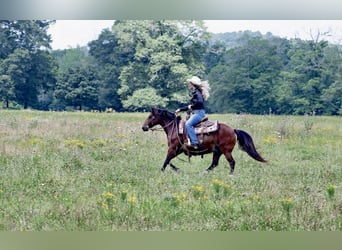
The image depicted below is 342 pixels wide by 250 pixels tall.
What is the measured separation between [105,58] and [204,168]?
1.94 m

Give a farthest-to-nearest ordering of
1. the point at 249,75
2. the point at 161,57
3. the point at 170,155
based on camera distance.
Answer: the point at 161,57
the point at 249,75
the point at 170,155

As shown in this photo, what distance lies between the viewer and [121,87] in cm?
791

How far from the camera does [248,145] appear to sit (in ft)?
24.8

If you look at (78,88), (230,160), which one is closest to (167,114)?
(230,160)

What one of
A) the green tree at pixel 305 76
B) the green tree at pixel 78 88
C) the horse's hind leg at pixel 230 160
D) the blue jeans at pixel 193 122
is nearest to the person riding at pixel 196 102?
the blue jeans at pixel 193 122

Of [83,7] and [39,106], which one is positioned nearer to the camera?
[83,7]

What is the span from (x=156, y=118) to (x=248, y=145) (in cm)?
120

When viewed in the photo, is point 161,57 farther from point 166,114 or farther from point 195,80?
point 166,114

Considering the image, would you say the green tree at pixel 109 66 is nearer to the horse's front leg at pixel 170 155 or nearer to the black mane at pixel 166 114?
the black mane at pixel 166 114

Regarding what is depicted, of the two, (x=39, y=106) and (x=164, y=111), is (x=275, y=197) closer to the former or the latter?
(x=164, y=111)

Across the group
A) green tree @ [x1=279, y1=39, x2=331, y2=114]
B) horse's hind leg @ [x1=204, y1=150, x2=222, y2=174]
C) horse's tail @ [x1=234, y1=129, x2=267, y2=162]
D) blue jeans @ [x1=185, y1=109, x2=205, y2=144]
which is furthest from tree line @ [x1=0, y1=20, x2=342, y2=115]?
horse's hind leg @ [x1=204, y1=150, x2=222, y2=174]

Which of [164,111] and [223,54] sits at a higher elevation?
[223,54]

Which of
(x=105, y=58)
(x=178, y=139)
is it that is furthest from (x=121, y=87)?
(x=178, y=139)

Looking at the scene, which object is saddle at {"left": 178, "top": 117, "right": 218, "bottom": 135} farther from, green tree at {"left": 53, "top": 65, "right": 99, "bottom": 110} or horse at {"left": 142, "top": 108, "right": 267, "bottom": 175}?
green tree at {"left": 53, "top": 65, "right": 99, "bottom": 110}
